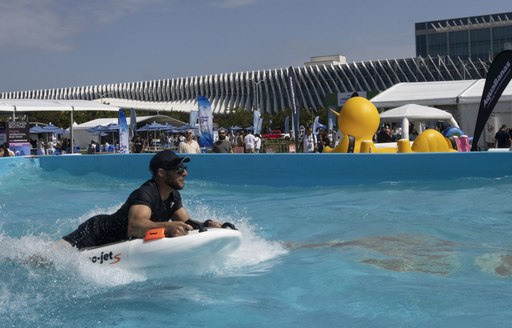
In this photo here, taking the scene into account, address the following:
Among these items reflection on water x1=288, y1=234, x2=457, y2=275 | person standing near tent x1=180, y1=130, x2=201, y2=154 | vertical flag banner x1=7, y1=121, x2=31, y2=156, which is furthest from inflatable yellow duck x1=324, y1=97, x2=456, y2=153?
vertical flag banner x1=7, y1=121, x2=31, y2=156

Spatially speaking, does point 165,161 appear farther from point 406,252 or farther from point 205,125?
point 205,125

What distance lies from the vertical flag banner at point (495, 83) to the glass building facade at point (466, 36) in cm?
7597

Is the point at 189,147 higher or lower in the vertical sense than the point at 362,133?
lower

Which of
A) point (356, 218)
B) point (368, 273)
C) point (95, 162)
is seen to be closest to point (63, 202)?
point (95, 162)

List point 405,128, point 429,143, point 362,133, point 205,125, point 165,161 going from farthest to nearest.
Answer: point 205,125 → point 405,128 → point 362,133 → point 429,143 → point 165,161

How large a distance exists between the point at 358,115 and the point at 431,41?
86.1 meters

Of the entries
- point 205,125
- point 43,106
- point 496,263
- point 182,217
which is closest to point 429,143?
point 205,125

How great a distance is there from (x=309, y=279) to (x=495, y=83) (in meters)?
10.9

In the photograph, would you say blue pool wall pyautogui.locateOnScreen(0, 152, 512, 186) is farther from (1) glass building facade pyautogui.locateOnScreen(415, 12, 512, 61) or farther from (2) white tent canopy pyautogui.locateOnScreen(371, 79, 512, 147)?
(1) glass building facade pyautogui.locateOnScreen(415, 12, 512, 61)

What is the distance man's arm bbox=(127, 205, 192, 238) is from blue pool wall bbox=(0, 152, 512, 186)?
816 cm

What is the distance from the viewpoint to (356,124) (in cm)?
1433

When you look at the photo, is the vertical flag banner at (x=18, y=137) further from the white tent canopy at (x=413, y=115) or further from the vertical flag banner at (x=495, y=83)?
the vertical flag banner at (x=495, y=83)

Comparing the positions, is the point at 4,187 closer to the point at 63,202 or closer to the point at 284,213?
the point at 63,202

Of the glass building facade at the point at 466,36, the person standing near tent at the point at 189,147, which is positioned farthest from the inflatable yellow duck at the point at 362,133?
the glass building facade at the point at 466,36
